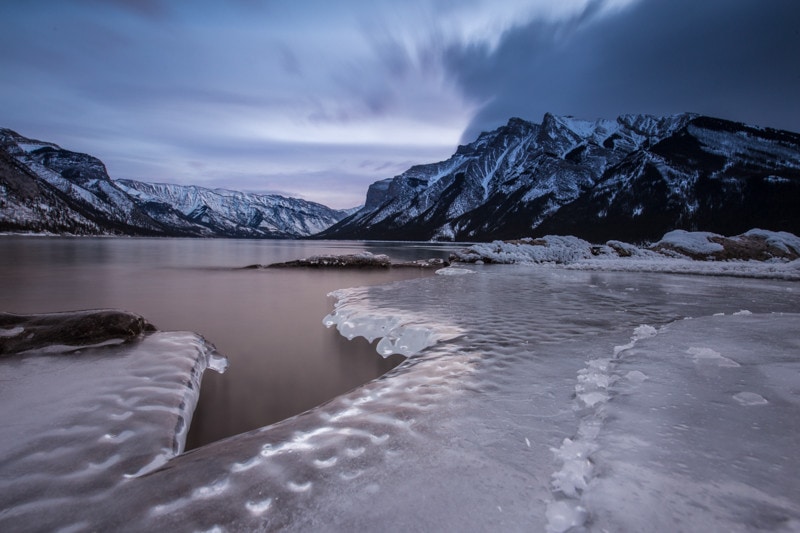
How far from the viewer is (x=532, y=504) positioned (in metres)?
2.37

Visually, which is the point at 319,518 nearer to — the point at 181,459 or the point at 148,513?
the point at 148,513

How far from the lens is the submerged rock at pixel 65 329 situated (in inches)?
229

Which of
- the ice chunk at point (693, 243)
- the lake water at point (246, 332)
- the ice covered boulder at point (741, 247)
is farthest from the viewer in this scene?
the ice chunk at point (693, 243)

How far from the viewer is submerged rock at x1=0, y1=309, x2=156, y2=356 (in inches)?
229

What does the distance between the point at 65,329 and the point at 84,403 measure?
9.87 ft

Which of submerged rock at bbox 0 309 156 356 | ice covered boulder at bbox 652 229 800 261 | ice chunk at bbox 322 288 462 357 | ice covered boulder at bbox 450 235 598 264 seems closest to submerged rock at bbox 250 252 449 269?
ice covered boulder at bbox 450 235 598 264

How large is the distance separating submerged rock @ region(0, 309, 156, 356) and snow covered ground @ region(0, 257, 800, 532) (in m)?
0.61

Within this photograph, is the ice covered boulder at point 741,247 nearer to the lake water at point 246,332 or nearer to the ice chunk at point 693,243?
the ice chunk at point 693,243

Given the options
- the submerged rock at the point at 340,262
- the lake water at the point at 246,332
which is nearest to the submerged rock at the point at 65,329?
the lake water at the point at 246,332

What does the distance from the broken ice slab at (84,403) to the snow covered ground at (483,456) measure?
3 cm

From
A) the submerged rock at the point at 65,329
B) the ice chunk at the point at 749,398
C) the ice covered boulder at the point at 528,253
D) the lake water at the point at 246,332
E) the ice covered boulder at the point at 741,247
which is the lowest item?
the lake water at the point at 246,332

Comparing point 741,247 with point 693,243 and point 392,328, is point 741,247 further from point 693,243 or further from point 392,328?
point 392,328

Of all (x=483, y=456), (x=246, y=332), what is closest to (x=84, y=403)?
(x=483, y=456)

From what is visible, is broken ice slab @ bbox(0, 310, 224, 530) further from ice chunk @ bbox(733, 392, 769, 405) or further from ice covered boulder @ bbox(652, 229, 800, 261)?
ice covered boulder @ bbox(652, 229, 800, 261)
